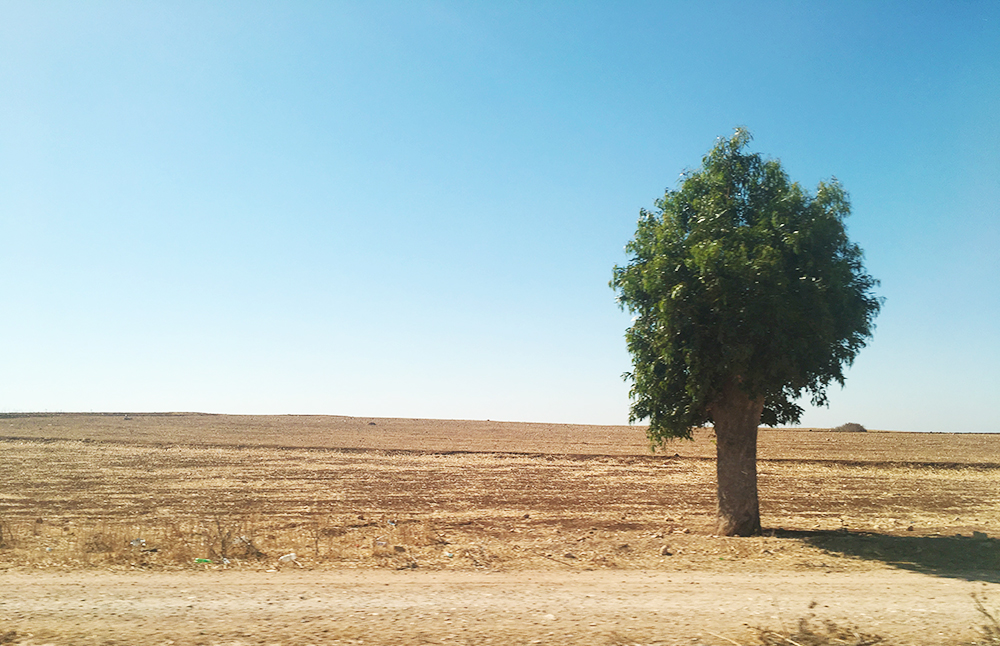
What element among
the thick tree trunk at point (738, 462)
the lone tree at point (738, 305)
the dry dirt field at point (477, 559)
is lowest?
the dry dirt field at point (477, 559)

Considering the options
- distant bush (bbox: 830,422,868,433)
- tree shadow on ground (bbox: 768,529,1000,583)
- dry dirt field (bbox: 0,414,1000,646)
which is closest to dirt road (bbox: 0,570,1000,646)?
dry dirt field (bbox: 0,414,1000,646)

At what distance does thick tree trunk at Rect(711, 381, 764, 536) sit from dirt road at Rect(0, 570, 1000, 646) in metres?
4.24

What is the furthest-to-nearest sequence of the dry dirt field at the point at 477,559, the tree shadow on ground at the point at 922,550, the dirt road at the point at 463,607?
the tree shadow on ground at the point at 922,550 < the dry dirt field at the point at 477,559 < the dirt road at the point at 463,607

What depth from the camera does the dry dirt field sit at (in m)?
7.30

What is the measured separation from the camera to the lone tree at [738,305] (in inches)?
530

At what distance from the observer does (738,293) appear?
13727mm

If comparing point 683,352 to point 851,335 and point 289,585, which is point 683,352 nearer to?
point 851,335

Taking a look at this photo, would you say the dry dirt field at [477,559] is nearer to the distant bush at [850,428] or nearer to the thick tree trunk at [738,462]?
the thick tree trunk at [738,462]

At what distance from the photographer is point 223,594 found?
862 centimetres

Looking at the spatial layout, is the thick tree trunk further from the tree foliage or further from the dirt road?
the dirt road

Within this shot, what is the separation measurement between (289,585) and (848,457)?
149 feet

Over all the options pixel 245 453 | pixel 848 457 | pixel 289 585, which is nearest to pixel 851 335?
pixel 289 585

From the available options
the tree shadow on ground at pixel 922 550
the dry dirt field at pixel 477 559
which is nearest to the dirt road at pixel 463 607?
the dry dirt field at pixel 477 559

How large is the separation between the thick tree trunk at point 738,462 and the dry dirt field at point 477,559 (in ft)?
3.02
